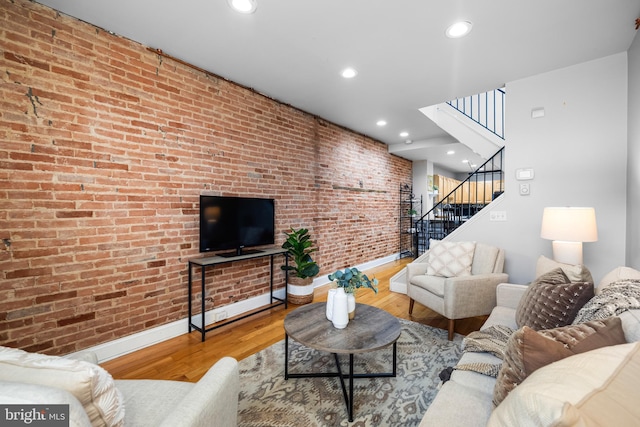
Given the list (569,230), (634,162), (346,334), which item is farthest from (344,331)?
(634,162)

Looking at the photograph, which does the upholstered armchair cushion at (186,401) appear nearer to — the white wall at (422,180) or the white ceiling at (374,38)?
the white ceiling at (374,38)

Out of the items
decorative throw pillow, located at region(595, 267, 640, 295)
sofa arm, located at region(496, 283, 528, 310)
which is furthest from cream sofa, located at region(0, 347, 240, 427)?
sofa arm, located at region(496, 283, 528, 310)

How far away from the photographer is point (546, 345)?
0.90m

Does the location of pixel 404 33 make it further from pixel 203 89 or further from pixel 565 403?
pixel 565 403

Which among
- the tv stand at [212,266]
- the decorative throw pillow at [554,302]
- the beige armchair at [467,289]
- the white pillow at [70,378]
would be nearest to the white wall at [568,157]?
the beige armchair at [467,289]

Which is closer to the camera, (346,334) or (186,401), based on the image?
(186,401)

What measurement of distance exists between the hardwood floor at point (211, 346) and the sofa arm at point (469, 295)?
1.14 feet

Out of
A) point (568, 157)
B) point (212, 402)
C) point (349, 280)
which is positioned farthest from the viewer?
point (568, 157)

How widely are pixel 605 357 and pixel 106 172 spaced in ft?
10.2

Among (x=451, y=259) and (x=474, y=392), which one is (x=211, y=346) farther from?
(x=451, y=259)

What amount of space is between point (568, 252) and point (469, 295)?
934mm

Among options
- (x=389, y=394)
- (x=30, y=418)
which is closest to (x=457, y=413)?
(x=389, y=394)

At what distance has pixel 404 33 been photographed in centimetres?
234

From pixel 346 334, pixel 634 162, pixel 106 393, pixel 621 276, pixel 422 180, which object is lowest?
pixel 346 334
